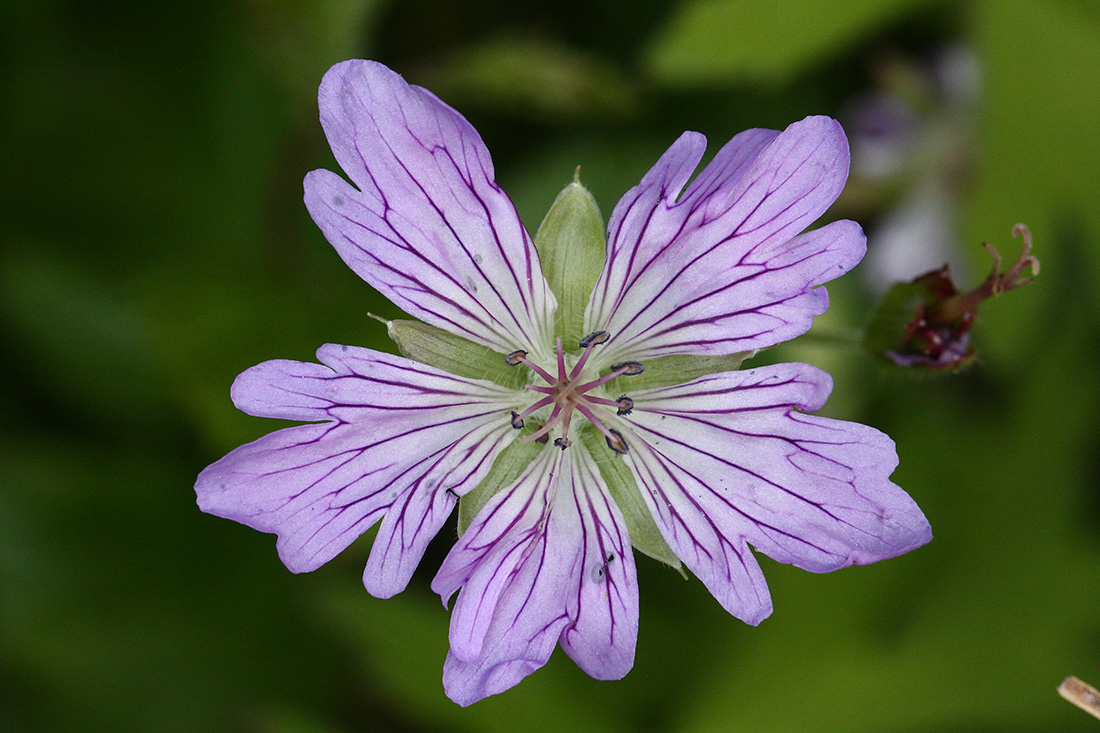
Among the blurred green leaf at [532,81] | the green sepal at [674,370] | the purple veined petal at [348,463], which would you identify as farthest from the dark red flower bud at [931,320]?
the blurred green leaf at [532,81]

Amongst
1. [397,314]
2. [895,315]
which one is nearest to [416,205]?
[895,315]

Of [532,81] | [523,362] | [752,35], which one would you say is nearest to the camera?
[523,362]

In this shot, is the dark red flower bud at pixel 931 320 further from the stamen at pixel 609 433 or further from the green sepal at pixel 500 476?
the green sepal at pixel 500 476

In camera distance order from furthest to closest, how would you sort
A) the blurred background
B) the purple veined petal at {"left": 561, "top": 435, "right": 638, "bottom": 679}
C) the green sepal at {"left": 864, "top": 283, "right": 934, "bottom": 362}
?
the blurred background
the green sepal at {"left": 864, "top": 283, "right": 934, "bottom": 362}
the purple veined petal at {"left": 561, "top": 435, "right": 638, "bottom": 679}

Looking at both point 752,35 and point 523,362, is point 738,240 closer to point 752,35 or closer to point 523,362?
point 523,362

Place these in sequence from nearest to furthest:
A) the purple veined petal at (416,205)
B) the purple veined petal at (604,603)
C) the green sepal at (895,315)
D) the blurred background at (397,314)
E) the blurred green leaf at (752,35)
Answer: the purple veined petal at (416,205) → the purple veined petal at (604,603) → the green sepal at (895,315) → the blurred green leaf at (752,35) → the blurred background at (397,314)

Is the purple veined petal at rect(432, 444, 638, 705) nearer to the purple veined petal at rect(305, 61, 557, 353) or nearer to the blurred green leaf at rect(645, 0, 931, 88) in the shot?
the purple veined petal at rect(305, 61, 557, 353)

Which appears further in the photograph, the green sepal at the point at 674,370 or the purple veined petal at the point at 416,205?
the green sepal at the point at 674,370

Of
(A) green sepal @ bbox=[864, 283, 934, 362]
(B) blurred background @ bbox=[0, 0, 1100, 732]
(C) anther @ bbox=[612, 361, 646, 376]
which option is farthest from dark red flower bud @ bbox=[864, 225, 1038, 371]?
(B) blurred background @ bbox=[0, 0, 1100, 732]

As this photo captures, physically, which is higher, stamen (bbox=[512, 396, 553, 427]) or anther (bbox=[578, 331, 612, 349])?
anther (bbox=[578, 331, 612, 349])
